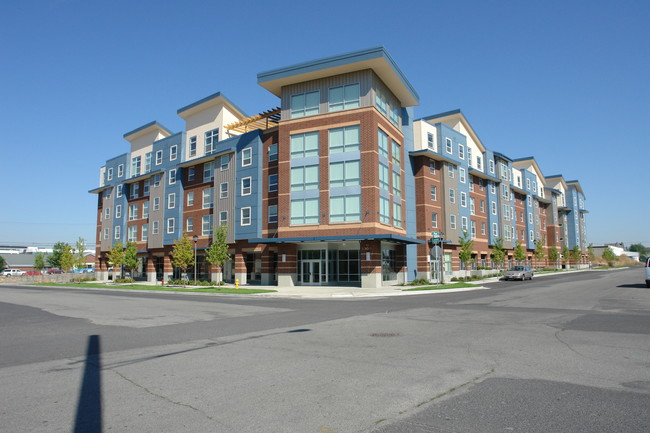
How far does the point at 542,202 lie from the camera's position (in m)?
82.2

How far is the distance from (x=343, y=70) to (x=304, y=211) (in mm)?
12757

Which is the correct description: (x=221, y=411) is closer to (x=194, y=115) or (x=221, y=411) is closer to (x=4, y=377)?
(x=4, y=377)

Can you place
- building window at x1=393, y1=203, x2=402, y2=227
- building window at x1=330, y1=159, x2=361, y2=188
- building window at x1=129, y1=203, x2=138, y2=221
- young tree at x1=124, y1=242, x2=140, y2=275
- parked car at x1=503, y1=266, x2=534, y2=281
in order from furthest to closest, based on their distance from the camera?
1. building window at x1=129, y1=203, x2=138, y2=221
2. young tree at x1=124, y1=242, x2=140, y2=275
3. parked car at x1=503, y1=266, x2=534, y2=281
4. building window at x1=393, y1=203, x2=402, y2=227
5. building window at x1=330, y1=159, x2=361, y2=188

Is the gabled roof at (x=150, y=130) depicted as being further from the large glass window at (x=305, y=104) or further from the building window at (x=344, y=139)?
the building window at (x=344, y=139)

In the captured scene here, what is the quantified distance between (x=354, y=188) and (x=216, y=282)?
1711 cm

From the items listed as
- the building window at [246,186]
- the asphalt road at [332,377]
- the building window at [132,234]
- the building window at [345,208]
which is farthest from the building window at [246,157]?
the asphalt road at [332,377]

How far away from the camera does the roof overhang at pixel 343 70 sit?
35.4 metres

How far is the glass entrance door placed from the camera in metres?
38.5

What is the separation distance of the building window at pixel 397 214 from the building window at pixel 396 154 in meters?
4.02

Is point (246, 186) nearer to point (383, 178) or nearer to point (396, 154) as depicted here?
point (383, 178)

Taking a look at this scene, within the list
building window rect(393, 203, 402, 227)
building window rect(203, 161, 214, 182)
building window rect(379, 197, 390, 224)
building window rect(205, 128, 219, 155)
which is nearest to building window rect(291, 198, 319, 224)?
building window rect(379, 197, 390, 224)

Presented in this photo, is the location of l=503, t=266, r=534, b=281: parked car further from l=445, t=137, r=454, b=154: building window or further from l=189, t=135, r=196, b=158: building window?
l=189, t=135, r=196, b=158: building window

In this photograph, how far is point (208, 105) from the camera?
1896 inches

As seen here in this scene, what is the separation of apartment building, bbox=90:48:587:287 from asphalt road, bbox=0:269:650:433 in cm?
2408
